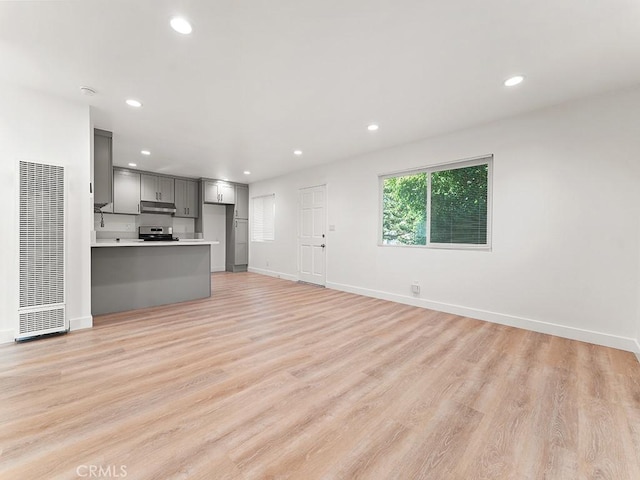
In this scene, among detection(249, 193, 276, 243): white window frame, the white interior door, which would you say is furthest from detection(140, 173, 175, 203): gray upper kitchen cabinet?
the white interior door

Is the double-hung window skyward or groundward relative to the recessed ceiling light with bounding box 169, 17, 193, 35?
groundward

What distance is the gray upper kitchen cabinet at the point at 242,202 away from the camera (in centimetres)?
795

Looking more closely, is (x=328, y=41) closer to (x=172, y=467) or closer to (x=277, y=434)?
(x=277, y=434)

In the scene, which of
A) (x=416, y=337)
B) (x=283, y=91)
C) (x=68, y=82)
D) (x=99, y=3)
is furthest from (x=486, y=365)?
(x=68, y=82)

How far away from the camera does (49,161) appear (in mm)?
2902

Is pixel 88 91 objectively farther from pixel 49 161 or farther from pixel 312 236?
pixel 312 236

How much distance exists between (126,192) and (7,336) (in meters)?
4.37

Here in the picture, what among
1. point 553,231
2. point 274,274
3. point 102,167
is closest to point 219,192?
point 274,274

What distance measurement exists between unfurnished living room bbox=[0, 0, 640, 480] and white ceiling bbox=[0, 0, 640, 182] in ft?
0.07

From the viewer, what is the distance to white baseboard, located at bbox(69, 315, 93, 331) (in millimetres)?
3131

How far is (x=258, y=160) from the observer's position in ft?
18.4

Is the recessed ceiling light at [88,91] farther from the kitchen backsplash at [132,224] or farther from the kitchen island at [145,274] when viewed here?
the kitchen backsplash at [132,224]

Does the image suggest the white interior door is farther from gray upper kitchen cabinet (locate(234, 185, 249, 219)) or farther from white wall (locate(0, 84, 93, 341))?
white wall (locate(0, 84, 93, 341))

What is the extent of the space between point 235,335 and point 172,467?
175 centimetres
